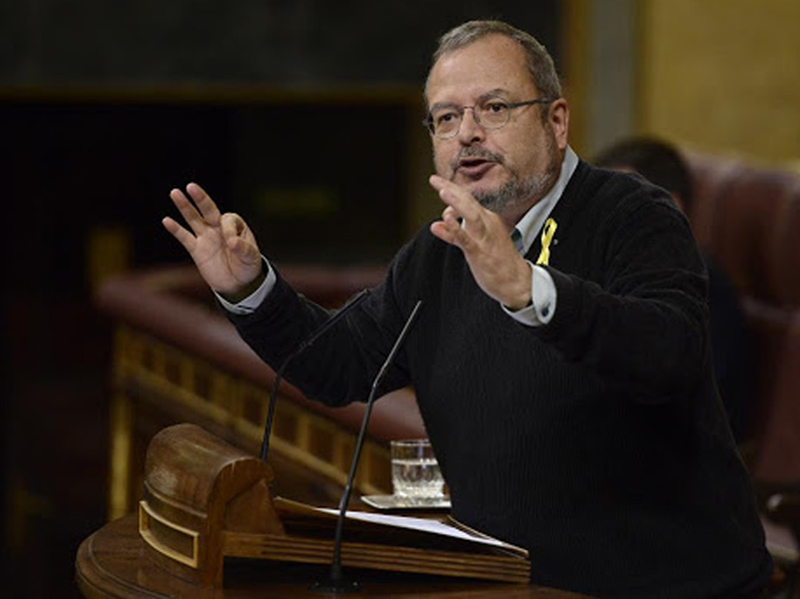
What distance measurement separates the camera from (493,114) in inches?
82.2

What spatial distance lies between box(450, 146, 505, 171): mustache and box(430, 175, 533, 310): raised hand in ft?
1.03

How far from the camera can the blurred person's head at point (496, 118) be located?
2074mm

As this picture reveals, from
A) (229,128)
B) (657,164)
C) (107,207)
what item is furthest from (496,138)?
(107,207)

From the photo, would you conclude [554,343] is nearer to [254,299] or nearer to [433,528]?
[433,528]

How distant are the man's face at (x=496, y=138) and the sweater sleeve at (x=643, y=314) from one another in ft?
0.53

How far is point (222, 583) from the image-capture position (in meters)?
1.78

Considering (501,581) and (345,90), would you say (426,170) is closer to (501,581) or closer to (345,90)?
(345,90)

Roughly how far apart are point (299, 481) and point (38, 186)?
4992 millimetres

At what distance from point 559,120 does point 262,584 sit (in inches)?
28.4

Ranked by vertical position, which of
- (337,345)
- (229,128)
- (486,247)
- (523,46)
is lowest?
(229,128)

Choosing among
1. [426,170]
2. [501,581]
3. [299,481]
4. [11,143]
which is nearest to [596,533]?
[501,581]

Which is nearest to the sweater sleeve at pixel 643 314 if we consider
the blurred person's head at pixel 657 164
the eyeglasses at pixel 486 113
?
the eyeglasses at pixel 486 113

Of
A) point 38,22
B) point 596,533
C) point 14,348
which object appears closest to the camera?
point 596,533

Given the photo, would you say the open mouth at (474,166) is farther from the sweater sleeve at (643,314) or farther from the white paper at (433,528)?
the white paper at (433,528)
